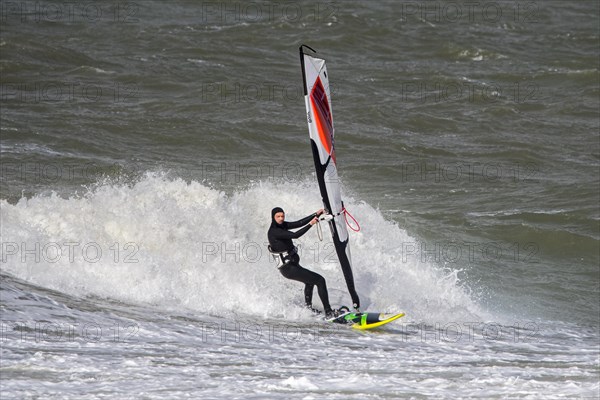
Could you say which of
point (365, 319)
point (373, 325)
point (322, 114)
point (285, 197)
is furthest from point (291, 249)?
point (285, 197)

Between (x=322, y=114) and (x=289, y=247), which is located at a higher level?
(x=322, y=114)

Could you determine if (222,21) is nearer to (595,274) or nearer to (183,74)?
(183,74)

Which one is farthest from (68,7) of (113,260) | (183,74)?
(113,260)

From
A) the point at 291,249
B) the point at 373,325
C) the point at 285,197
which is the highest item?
the point at 285,197

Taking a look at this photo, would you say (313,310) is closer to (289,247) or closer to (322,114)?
(289,247)

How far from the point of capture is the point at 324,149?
33.1 feet

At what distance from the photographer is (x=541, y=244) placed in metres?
14.2

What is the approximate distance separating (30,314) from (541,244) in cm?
855

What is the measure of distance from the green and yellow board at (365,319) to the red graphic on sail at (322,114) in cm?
186

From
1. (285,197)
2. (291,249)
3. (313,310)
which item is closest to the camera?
(291,249)

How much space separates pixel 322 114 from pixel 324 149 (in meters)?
0.44

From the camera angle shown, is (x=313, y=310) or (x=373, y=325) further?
(x=313, y=310)

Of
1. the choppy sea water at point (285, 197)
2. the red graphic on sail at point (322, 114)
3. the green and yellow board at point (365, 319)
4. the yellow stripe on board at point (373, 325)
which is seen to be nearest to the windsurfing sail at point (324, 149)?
the red graphic on sail at point (322, 114)

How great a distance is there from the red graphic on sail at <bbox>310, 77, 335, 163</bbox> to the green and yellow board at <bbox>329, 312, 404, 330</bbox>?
6.12 feet
